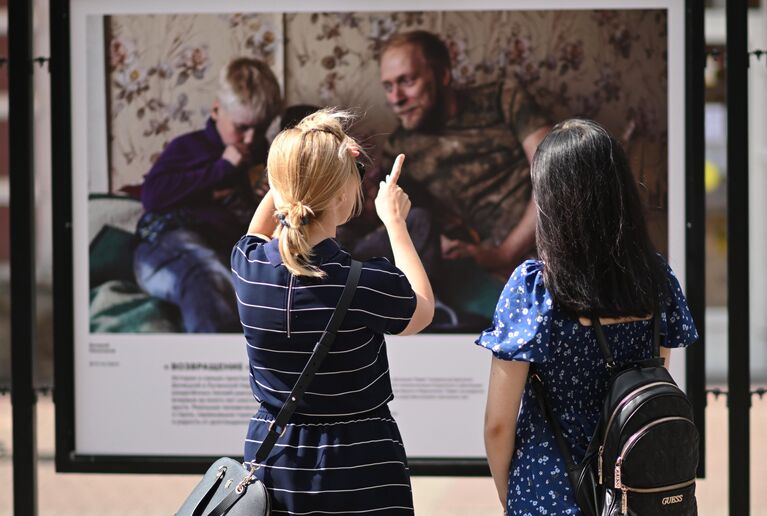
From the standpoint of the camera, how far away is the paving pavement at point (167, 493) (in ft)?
21.3

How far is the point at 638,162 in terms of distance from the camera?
366cm

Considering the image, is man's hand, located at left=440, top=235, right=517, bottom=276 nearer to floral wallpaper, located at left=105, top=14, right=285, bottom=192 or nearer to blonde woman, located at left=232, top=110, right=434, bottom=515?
floral wallpaper, located at left=105, top=14, right=285, bottom=192

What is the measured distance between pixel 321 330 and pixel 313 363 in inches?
2.9

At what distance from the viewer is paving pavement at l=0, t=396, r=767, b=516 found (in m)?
6.49

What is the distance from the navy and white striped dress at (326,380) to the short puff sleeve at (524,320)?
209 mm

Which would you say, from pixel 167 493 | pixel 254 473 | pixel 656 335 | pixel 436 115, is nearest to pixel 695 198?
pixel 436 115

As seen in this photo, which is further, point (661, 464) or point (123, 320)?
point (123, 320)

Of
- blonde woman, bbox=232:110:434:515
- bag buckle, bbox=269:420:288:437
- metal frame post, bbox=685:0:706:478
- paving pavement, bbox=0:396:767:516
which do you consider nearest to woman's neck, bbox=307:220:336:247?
blonde woman, bbox=232:110:434:515

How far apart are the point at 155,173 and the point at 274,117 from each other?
0.48 m

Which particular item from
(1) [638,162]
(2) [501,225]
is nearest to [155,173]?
(2) [501,225]

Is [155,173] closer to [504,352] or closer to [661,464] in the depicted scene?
[504,352]

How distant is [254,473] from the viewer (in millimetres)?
2359

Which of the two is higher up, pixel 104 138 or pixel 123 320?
pixel 104 138

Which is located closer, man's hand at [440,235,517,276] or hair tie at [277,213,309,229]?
hair tie at [277,213,309,229]
